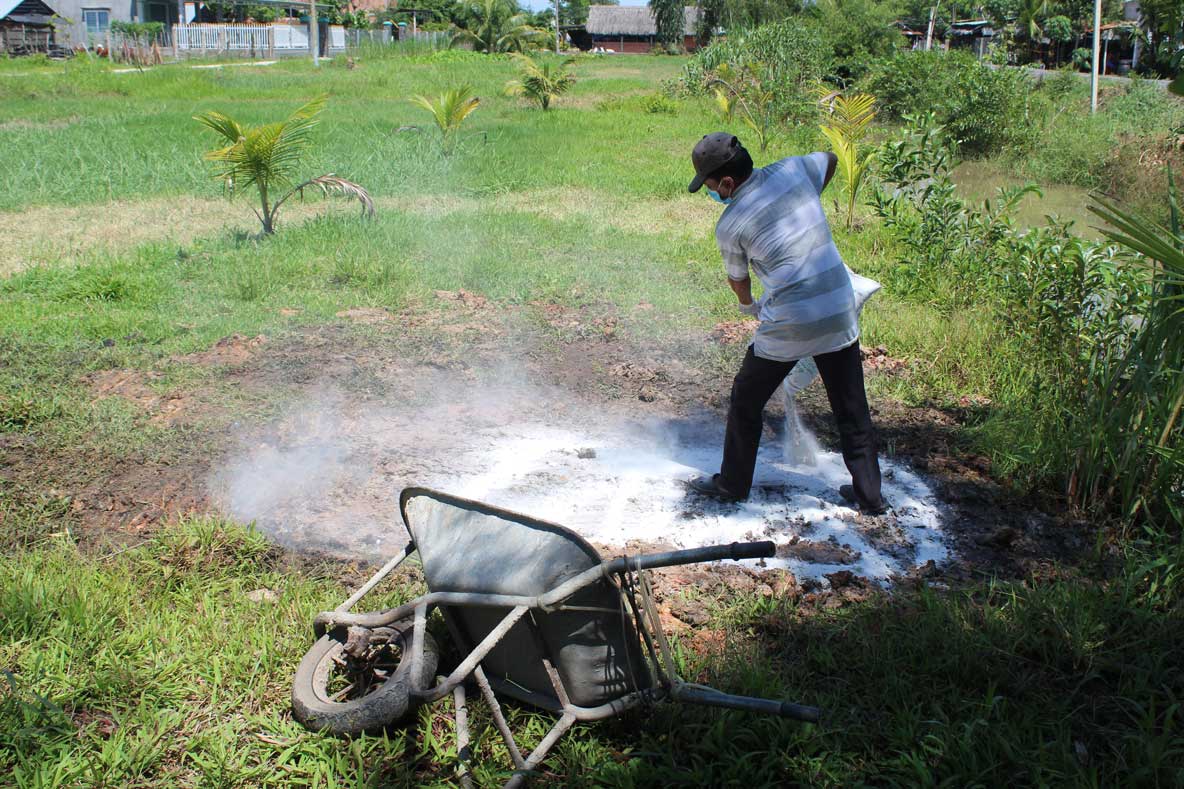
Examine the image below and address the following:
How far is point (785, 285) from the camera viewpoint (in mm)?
3699

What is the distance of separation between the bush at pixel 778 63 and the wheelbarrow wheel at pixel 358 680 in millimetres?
17868

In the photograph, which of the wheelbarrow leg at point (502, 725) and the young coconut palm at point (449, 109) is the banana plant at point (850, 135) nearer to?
the young coconut palm at point (449, 109)

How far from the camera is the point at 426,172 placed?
479 inches

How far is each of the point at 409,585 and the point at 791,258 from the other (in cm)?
204

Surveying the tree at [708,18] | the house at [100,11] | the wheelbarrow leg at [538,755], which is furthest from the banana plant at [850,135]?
the house at [100,11]

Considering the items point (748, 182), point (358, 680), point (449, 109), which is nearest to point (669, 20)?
point (449, 109)

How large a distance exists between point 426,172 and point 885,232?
20.5 ft

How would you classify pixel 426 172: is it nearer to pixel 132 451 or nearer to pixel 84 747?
pixel 132 451

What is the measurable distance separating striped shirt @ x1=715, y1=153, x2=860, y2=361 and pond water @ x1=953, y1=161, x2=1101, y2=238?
780 centimetres

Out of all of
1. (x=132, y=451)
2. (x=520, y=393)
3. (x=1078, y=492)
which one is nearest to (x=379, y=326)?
(x=520, y=393)

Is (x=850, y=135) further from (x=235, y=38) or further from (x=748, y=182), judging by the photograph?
(x=235, y=38)

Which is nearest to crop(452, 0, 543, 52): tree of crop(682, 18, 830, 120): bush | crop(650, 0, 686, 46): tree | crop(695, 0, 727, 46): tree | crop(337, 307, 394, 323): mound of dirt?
crop(695, 0, 727, 46): tree

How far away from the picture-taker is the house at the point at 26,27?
35.3 metres

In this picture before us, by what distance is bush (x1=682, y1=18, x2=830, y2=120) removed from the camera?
762 inches
